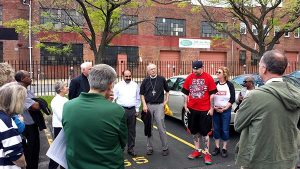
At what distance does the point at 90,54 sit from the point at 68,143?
31.4 meters

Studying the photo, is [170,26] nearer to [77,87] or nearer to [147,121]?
[147,121]

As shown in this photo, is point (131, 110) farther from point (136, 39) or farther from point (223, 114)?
point (136, 39)

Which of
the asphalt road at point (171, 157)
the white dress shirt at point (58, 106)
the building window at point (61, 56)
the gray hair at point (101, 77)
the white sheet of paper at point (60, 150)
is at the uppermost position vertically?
the building window at point (61, 56)

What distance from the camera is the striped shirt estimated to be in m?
3.20

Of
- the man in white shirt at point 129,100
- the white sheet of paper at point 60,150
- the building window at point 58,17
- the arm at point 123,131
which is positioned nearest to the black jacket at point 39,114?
the man in white shirt at point 129,100

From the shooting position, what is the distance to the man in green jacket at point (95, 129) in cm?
270

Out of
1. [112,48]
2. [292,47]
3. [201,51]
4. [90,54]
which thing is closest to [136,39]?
[112,48]

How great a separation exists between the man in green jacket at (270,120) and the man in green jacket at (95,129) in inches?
47.8

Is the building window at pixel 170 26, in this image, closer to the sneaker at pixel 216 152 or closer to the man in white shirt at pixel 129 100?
the man in white shirt at pixel 129 100

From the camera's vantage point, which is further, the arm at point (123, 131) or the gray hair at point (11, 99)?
the gray hair at point (11, 99)

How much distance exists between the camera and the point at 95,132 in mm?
2701

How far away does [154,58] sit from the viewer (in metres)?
36.5

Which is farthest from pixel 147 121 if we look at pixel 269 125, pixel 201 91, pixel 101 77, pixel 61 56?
pixel 61 56

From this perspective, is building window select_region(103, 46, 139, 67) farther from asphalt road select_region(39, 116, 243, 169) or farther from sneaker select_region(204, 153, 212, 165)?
sneaker select_region(204, 153, 212, 165)
